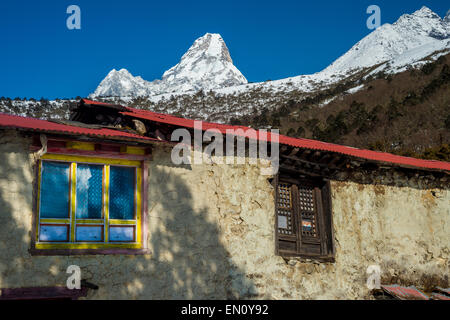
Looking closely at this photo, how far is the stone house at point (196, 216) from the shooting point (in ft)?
27.2

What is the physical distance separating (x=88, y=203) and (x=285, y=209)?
4.54 meters

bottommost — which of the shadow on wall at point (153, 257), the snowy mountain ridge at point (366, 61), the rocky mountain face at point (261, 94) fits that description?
the shadow on wall at point (153, 257)

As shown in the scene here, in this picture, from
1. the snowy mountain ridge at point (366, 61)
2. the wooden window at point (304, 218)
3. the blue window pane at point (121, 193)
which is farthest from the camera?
the snowy mountain ridge at point (366, 61)

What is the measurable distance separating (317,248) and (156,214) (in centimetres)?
411

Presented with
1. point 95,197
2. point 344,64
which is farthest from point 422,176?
point 344,64

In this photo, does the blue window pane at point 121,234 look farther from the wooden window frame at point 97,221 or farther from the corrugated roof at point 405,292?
the corrugated roof at point 405,292

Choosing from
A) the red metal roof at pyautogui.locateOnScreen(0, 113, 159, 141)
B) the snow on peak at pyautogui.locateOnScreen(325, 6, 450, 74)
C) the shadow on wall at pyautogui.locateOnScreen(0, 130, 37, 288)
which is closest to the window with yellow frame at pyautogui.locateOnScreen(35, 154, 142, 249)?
the shadow on wall at pyautogui.locateOnScreen(0, 130, 37, 288)

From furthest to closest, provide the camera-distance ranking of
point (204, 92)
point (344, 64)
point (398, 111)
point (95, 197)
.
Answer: point (344, 64), point (204, 92), point (398, 111), point (95, 197)

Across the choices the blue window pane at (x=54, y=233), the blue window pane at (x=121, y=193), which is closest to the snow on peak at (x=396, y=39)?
the blue window pane at (x=121, y=193)

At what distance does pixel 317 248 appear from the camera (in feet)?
37.2

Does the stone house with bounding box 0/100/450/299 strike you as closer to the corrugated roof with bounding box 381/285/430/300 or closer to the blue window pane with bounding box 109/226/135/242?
the blue window pane with bounding box 109/226/135/242

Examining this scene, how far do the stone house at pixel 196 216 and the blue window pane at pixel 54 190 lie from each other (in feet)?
0.06

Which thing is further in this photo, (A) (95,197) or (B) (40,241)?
(A) (95,197)

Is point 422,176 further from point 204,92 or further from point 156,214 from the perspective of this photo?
point 204,92
